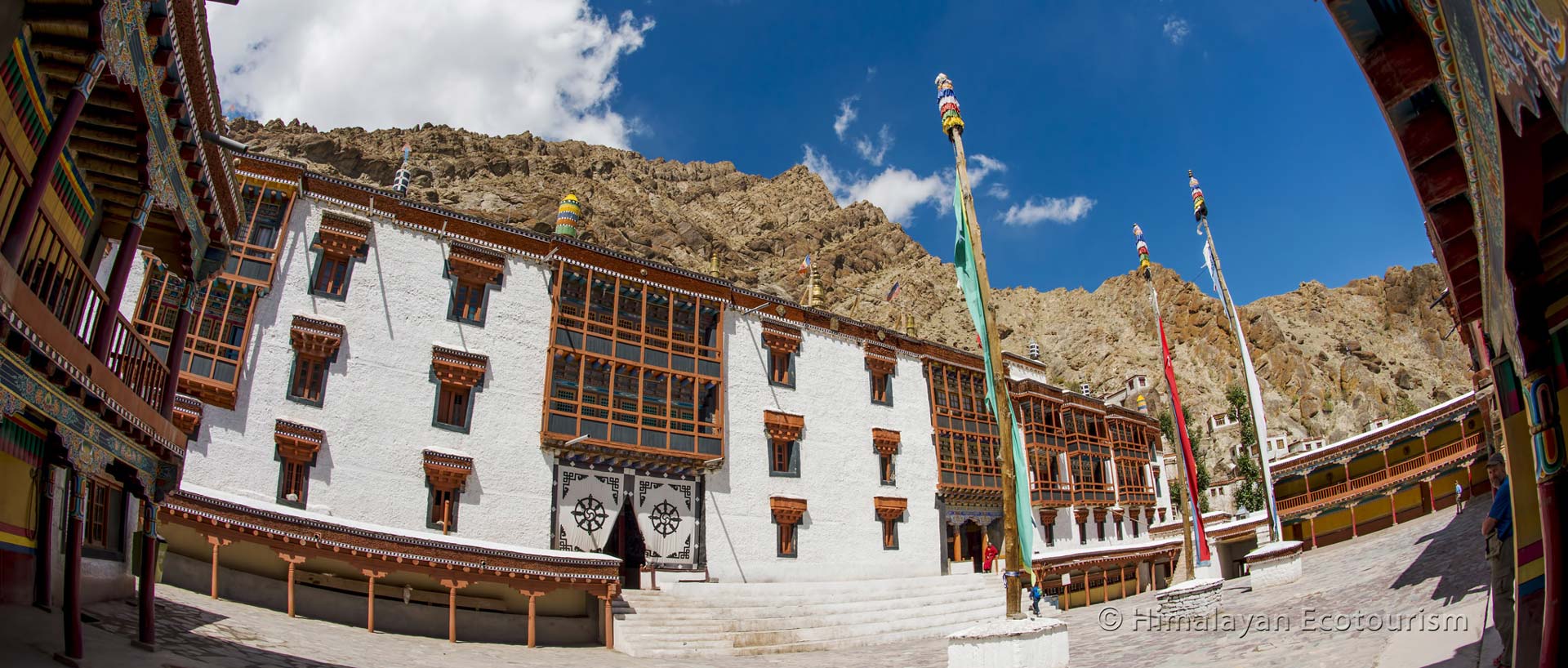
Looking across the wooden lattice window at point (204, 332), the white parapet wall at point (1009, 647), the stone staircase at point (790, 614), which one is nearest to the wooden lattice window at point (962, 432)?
the stone staircase at point (790, 614)

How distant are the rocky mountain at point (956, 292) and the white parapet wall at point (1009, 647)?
63.3 metres

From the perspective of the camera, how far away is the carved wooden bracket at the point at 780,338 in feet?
103

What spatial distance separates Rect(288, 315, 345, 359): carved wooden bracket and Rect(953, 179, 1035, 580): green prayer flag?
Result: 684 inches

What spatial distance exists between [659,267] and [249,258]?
11996 mm

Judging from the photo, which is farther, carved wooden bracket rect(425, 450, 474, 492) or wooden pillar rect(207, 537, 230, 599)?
carved wooden bracket rect(425, 450, 474, 492)

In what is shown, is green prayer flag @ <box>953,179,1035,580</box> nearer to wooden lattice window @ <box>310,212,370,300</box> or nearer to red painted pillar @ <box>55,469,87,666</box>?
red painted pillar @ <box>55,469,87,666</box>

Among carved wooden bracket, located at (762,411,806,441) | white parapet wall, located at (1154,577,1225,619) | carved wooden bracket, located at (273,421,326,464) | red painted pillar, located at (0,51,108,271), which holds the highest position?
red painted pillar, located at (0,51,108,271)

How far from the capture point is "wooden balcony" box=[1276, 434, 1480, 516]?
3303 cm

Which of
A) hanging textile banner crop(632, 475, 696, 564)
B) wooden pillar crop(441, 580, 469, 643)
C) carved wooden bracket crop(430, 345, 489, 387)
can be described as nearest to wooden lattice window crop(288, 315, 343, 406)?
carved wooden bracket crop(430, 345, 489, 387)

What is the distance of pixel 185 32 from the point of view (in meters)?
8.92

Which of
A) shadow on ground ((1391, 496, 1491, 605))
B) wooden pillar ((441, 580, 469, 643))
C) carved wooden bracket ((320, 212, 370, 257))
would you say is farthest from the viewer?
carved wooden bracket ((320, 212, 370, 257))

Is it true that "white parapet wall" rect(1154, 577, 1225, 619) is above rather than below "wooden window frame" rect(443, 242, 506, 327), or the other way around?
below

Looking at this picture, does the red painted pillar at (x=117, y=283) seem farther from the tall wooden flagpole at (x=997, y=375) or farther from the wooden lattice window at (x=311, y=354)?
the wooden lattice window at (x=311, y=354)

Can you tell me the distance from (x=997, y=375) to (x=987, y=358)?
0.38 metres
